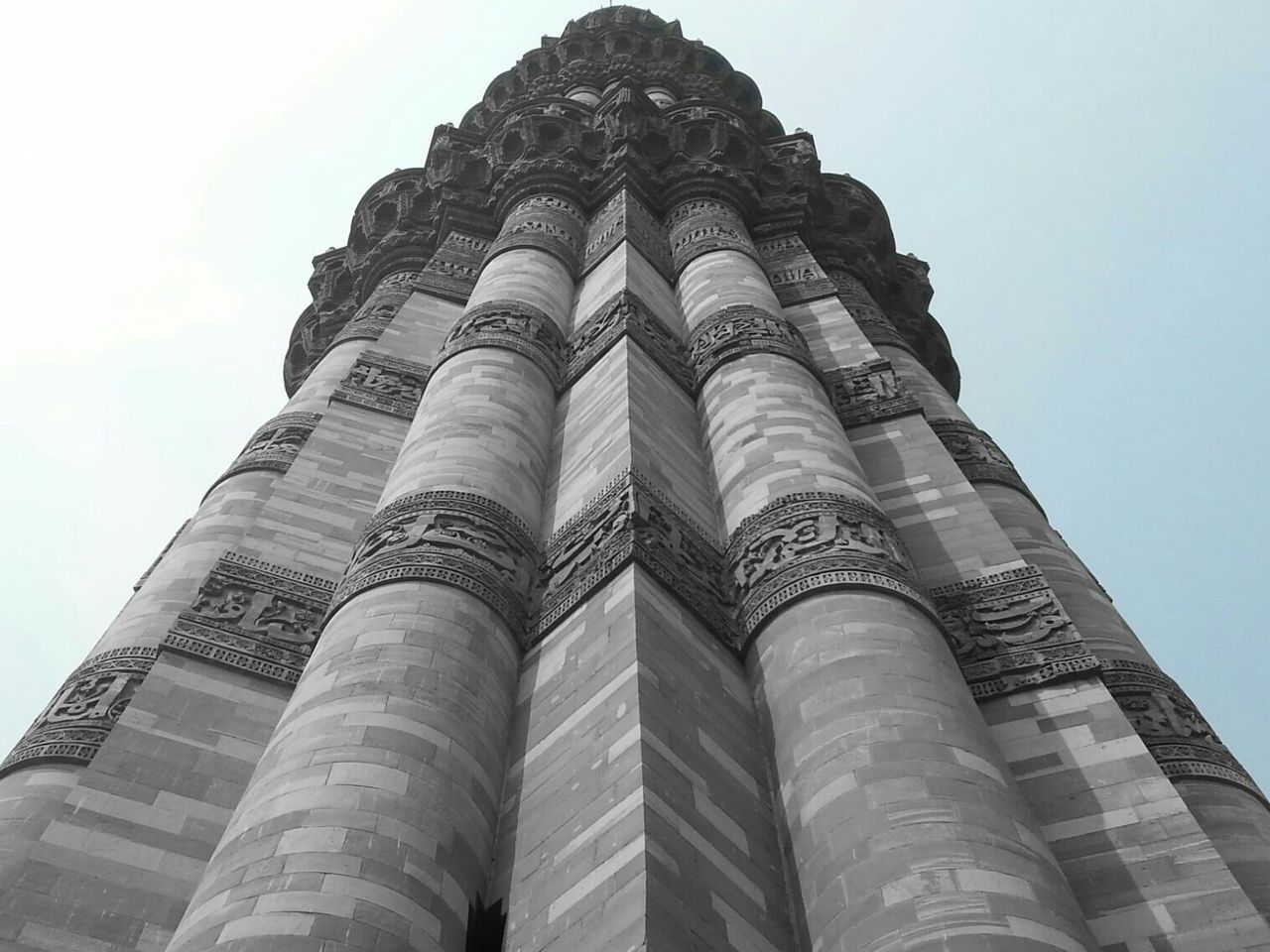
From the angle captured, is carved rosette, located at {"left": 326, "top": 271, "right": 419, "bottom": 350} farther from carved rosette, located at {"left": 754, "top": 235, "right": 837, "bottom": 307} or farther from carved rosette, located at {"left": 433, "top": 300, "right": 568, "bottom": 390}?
carved rosette, located at {"left": 754, "top": 235, "right": 837, "bottom": 307}

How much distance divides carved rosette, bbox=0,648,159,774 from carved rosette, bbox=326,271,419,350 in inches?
264

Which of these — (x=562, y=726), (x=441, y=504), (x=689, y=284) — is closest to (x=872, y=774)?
(x=562, y=726)

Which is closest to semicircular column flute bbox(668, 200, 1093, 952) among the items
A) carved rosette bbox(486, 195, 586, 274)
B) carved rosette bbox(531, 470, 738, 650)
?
carved rosette bbox(531, 470, 738, 650)

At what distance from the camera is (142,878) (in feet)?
23.0

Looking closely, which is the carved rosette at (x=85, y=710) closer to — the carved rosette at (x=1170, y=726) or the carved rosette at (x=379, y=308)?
the carved rosette at (x=379, y=308)

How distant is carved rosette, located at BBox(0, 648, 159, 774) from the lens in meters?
8.43

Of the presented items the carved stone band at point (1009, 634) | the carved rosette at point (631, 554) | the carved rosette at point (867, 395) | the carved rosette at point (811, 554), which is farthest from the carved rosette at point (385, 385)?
the carved stone band at point (1009, 634)

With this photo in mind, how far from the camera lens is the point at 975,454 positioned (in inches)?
538

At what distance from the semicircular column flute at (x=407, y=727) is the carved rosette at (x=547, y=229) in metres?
4.76

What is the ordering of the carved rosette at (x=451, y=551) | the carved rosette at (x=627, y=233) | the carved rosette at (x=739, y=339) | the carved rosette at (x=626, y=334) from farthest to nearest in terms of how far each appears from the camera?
1. the carved rosette at (x=627, y=233)
2. the carved rosette at (x=626, y=334)
3. the carved rosette at (x=739, y=339)
4. the carved rosette at (x=451, y=551)

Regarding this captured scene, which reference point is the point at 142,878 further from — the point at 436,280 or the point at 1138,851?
the point at 436,280

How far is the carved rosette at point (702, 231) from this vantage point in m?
15.1

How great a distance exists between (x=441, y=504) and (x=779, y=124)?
15.6 meters

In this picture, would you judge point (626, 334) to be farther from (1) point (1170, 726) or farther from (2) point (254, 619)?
(1) point (1170, 726)
